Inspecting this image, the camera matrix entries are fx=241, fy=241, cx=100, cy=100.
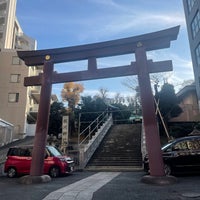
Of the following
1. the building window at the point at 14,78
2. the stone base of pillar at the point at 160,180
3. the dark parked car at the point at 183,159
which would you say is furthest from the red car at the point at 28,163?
the building window at the point at 14,78

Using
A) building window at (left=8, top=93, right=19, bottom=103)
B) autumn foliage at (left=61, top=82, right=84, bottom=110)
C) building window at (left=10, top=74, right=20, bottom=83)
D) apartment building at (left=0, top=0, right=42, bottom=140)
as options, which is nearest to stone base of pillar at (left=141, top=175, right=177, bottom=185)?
apartment building at (left=0, top=0, right=42, bottom=140)

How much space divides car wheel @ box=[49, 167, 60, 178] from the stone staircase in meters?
3.64

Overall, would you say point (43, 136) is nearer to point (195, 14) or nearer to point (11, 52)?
point (195, 14)

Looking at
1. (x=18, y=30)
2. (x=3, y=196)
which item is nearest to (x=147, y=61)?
(x=3, y=196)

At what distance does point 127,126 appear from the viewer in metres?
24.7

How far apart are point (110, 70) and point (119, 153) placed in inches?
365

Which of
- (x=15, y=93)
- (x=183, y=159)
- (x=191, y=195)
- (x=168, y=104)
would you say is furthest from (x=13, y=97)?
(x=191, y=195)

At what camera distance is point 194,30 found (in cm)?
2652

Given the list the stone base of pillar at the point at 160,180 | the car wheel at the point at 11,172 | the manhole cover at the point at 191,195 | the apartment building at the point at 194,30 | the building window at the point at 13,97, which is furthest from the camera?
the building window at the point at 13,97

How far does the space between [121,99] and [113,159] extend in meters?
34.4

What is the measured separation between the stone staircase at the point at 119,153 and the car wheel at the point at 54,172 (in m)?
3.64

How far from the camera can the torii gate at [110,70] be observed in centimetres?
895

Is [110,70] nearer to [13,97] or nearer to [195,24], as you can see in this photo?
[195,24]

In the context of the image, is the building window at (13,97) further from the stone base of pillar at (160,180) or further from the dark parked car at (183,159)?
the stone base of pillar at (160,180)
